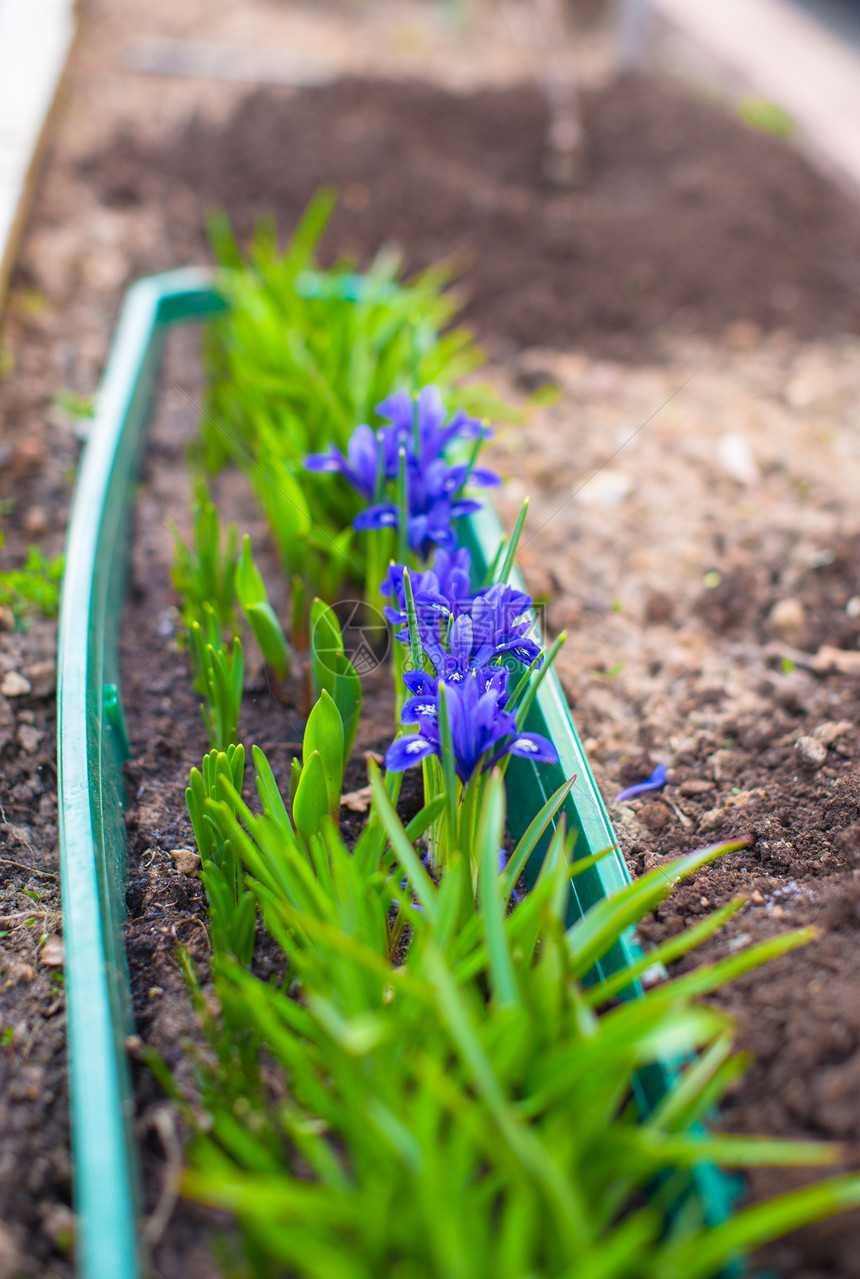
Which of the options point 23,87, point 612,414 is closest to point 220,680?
point 612,414

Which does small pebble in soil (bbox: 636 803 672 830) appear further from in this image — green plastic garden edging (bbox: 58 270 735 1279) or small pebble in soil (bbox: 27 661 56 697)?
small pebble in soil (bbox: 27 661 56 697)

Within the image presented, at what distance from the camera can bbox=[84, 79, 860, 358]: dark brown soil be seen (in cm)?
292

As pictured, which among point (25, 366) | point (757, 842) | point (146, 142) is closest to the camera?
point (757, 842)

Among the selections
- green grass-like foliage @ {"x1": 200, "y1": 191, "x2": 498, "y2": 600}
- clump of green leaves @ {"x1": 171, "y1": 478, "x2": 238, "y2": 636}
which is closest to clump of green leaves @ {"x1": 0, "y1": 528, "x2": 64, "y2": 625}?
clump of green leaves @ {"x1": 171, "y1": 478, "x2": 238, "y2": 636}

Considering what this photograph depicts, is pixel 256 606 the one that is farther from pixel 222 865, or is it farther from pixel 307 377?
pixel 307 377

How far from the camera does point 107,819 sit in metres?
1.30

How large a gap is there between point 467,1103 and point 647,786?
31.4 inches

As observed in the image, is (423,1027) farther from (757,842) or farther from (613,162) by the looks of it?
(613,162)

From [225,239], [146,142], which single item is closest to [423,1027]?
[225,239]

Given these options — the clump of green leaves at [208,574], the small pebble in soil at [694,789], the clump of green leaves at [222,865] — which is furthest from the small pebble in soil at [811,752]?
the clump of green leaves at [208,574]

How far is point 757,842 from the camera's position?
4.49 feet

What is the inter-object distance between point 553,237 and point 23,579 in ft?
7.64

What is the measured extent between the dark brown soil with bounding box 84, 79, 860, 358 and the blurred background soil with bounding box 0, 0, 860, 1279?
0.05ft

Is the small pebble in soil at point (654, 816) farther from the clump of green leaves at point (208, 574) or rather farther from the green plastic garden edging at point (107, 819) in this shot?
the clump of green leaves at point (208, 574)
